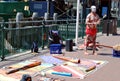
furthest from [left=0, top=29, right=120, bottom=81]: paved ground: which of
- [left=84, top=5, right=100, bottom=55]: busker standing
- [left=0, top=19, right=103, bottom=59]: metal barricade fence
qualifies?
[left=0, top=19, right=103, bottom=59]: metal barricade fence

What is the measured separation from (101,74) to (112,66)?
1378 millimetres

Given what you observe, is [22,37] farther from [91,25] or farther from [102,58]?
[102,58]

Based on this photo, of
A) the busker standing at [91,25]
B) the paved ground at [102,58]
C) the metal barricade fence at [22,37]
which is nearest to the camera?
the paved ground at [102,58]

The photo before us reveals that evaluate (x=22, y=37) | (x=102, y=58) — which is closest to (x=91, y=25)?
(x=102, y=58)

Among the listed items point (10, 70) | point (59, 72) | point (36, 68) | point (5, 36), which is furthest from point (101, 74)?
point (5, 36)

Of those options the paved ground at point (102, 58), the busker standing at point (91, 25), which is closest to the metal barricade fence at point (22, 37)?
the paved ground at point (102, 58)

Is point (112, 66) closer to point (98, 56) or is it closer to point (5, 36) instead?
point (98, 56)

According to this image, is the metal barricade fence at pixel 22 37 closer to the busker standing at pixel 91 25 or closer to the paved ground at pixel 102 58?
the paved ground at pixel 102 58

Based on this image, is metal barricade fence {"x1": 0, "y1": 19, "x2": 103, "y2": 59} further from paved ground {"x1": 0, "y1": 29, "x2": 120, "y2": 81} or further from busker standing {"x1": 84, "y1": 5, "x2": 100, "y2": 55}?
busker standing {"x1": 84, "y1": 5, "x2": 100, "y2": 55}

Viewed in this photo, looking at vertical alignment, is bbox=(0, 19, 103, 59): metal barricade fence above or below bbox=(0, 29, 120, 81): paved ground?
above

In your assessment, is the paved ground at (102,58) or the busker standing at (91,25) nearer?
the paved ground at (102,58)

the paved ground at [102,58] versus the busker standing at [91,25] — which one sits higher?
the busker standing at [91,25]

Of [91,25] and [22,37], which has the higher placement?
[91,25]

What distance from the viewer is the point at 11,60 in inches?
437
